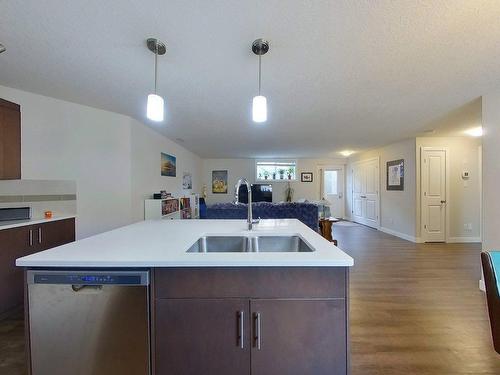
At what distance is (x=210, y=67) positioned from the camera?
2.27 metres

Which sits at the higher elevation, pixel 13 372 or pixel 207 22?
pixel 207 22

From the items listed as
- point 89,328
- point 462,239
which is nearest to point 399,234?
point 462,239

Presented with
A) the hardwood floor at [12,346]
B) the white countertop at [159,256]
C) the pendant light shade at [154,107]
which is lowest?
the hardwood floor at [12,346]

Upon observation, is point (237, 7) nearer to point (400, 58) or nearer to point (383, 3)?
point (383, 3)

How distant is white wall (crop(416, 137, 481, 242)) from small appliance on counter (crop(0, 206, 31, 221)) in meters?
6.43

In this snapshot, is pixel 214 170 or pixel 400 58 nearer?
pixel 400 58

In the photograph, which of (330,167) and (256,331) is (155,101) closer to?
(256,331)

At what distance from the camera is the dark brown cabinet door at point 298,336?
1128mm

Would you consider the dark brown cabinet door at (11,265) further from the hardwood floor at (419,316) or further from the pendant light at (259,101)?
the hardwood floor at (419,316)

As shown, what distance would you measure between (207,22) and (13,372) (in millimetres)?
2628

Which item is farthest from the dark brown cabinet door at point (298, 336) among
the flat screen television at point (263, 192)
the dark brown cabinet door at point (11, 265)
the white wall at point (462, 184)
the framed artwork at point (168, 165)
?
the flat screen television at point (263, 192)

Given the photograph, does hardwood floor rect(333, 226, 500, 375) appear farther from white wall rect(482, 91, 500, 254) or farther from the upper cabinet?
the upper cabinet

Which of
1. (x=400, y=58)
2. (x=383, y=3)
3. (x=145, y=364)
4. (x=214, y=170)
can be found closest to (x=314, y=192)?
(x=214, y=170)

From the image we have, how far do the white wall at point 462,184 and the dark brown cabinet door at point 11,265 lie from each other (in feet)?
20.8
